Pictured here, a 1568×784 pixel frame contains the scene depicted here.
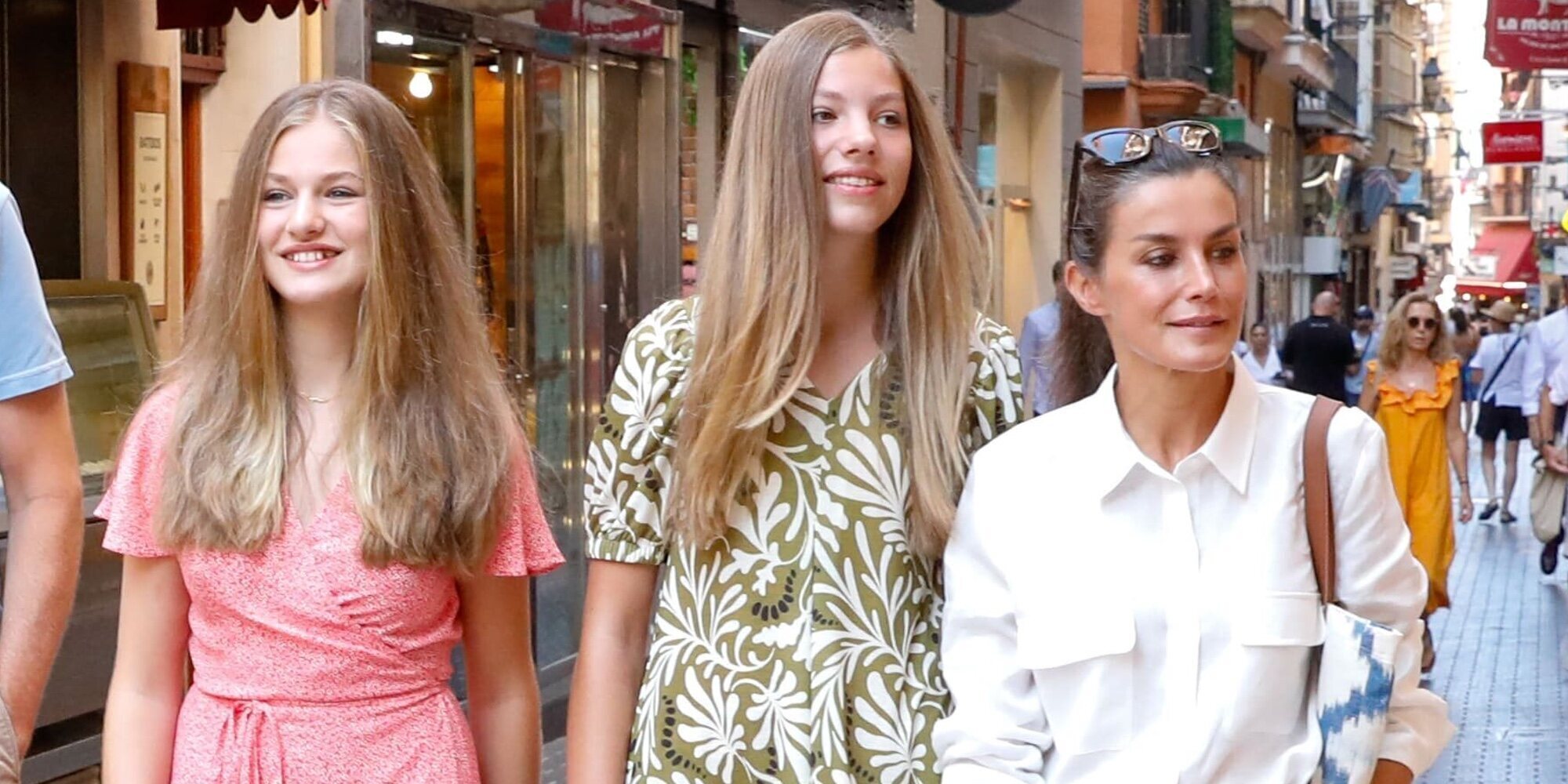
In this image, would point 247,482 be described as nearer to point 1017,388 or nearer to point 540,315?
point 1017,388

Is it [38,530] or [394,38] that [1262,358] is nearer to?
[394,38]

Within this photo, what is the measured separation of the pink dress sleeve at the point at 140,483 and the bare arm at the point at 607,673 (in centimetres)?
60

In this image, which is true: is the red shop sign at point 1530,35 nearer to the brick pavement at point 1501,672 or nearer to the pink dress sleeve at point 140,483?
the brick pavement at point 1501,672

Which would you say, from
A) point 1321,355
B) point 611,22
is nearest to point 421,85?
point 611,22

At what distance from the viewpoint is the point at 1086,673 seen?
2865mm

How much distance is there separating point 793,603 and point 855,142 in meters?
0.65

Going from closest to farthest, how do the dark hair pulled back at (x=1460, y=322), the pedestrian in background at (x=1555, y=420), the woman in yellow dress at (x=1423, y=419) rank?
the woman in yellow dress at (x=1423, y=419), the pedestrian in background at (x=1555, y=420), the dark hair pulled back at (x=1460, y=322)

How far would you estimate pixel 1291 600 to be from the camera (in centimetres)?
284

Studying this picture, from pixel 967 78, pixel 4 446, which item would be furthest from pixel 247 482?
pixel 967 78

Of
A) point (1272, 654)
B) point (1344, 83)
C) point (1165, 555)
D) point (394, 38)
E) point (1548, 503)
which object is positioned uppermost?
point (1344, 83)

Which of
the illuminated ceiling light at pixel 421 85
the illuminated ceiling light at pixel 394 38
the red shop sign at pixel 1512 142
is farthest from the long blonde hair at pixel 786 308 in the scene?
the red shop sign at pixel 1512 142

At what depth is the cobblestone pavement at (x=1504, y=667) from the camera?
360 inches

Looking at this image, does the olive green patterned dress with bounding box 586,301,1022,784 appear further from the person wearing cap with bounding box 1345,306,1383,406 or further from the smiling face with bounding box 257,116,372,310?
the person wearing cap with bounding box 1345,306,1383,406

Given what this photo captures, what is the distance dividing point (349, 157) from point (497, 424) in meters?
0.44
